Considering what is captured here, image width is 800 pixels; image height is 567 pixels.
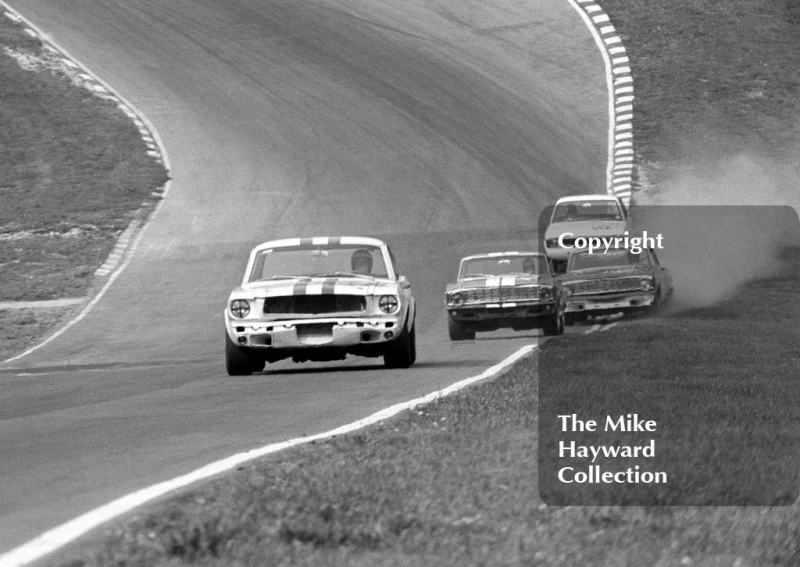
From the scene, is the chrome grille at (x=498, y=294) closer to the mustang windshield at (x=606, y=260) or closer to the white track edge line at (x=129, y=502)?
the mustang windshield at (x=606, y=260)

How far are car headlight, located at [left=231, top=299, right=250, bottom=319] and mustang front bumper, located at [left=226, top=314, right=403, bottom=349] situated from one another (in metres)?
0.08

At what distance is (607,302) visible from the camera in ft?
82.3

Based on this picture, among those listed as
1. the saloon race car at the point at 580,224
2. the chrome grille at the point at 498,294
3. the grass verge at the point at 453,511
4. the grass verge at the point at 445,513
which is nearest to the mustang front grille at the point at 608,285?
the chrome grille at the point at 498,294

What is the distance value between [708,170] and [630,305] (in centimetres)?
1899

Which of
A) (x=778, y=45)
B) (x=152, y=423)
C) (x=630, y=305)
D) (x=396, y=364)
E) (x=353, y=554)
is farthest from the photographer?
(x=778, y=45)

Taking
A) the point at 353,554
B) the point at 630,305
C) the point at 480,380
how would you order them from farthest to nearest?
the point at 630,305, the point at 480,380, the point at 353,554

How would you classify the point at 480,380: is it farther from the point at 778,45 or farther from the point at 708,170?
the point at 778,45

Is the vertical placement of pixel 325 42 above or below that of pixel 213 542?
above

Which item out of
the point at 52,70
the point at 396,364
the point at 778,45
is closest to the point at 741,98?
the point at 778,45

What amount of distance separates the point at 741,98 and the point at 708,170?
6119mm

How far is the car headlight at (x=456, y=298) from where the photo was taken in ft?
74.9

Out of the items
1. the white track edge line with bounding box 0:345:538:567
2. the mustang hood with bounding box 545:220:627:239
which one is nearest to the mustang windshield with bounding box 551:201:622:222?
the mustang hood with bounding box 545:220:627:239

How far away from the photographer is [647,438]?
9906 millimetres

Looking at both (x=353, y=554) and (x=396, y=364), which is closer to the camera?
(x=353, y=554)
